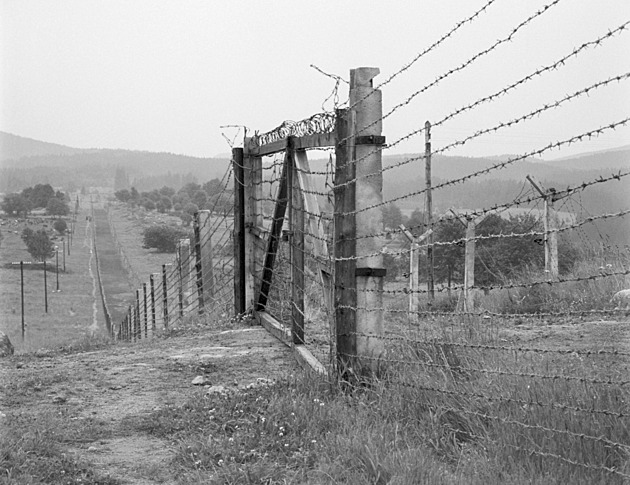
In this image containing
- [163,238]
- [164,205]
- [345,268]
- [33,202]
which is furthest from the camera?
[164,205]

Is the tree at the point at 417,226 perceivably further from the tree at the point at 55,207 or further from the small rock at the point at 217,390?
the tree at the point at 55,207

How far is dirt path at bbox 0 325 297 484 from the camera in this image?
4.50 m

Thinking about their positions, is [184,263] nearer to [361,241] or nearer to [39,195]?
[361,241]

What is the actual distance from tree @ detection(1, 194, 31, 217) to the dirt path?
458 ft

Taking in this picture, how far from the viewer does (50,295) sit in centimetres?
8369

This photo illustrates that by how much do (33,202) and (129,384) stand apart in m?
149

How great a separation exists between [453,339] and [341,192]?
3.99ft

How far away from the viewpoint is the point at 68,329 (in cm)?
6209

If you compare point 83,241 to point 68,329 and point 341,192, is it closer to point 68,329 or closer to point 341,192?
point 68,329

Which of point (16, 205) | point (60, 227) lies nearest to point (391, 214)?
point (60, 227)

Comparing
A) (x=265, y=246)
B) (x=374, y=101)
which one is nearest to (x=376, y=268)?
(x=374, y=101)

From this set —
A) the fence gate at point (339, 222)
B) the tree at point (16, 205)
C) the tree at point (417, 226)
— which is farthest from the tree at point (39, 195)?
the fence gate at point (339, 222)

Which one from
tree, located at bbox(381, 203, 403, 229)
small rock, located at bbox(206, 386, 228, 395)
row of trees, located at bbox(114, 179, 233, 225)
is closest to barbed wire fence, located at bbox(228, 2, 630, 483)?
small rock, located at bbox(206, 386, 228, 395)

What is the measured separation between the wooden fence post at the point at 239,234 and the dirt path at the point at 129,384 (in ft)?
3.24
